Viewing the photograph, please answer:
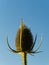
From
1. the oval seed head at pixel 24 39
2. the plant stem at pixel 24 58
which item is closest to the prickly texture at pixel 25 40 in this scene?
the oval seed head at pixel 24 39

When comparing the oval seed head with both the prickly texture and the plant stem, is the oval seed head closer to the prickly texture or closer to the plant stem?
the prickly texture

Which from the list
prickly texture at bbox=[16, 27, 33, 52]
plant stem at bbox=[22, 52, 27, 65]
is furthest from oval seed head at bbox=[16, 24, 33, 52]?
plant stem at bbox=[22, 52, 27, 65]

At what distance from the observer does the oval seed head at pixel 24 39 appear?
17.0ft

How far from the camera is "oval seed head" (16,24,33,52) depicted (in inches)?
203

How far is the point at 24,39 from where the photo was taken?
5324mm

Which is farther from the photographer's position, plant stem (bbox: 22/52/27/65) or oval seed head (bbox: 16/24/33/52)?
oval seed head (bbox: 16/24/33/52)

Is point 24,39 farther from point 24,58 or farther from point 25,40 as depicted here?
point 24,58

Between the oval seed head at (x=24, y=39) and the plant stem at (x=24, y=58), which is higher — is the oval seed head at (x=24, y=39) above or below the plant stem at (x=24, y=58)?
above

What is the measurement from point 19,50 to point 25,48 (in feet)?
0.65

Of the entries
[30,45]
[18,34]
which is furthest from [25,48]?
[18,34]

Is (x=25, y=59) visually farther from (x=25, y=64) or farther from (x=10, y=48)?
(x=10, y=48)

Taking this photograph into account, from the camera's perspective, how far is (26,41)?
534 cm

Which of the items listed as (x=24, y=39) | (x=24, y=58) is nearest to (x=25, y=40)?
(x=24, y=39)

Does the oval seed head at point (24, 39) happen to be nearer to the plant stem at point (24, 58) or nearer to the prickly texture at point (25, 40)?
the prickly texture at point (25, 40)
